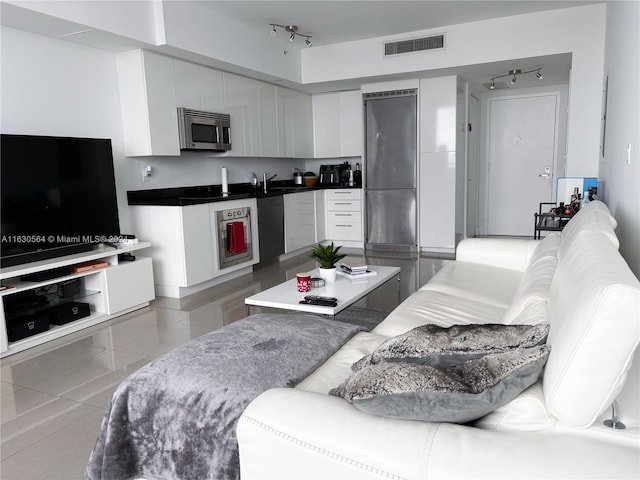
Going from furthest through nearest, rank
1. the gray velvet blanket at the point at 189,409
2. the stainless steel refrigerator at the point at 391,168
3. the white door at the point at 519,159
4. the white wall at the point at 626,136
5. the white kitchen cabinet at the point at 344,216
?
the white door at the point at 519,159 → the white kitchen cabinet at the point at 344,216 → the stainless steel refrigerator at the point at 391,168 → the white wall at the point at 626,136 → the gray velvet blanket at the point at 189,409

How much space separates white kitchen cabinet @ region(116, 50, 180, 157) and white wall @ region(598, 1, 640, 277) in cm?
368

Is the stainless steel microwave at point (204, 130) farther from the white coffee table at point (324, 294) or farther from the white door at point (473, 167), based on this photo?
the white door at point (473, 167)

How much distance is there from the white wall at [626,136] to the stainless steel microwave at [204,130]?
364 cm

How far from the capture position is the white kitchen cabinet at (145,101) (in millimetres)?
4348

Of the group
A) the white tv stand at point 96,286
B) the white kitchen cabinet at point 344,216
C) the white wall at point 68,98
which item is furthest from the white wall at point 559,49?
the white tv stand at point 96,286

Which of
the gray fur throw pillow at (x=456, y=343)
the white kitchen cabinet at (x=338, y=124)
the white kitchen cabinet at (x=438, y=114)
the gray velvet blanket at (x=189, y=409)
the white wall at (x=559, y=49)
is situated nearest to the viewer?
the gray fur throw pillow at (x=456, y=343)

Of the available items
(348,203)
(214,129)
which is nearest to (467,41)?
(348,203)

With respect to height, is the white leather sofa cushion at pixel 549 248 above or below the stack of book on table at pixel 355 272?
above

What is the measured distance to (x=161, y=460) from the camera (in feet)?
5.18

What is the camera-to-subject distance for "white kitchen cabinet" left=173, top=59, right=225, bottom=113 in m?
4.71

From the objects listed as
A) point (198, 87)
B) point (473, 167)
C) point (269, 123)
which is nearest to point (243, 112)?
point (269, 123)

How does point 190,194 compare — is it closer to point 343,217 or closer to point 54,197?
point 54,197

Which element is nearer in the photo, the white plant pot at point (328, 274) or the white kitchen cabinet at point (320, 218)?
the white plant pot at point (328, 274)

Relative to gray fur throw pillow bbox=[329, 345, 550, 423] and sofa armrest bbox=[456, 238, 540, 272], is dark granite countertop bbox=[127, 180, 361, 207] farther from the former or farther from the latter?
gray fur throw pillow bbox=[329, 345, 550, 423]
